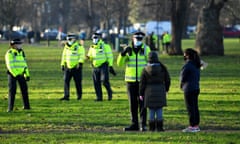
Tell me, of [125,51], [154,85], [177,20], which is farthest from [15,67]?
[177,20]

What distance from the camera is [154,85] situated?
1279cm

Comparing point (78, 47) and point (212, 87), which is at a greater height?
point (78, 47)

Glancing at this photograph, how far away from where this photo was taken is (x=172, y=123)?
14.8 m

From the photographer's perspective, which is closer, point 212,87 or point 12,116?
point 12,116

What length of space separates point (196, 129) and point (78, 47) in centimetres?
759

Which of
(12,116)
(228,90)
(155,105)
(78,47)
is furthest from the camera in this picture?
(228,90)

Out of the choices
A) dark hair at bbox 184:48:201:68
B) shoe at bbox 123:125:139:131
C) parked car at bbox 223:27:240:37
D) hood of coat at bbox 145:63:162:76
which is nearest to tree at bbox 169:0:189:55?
dark hair at bbox 184:48:201:68

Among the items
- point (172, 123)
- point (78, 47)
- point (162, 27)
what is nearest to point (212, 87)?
point (78, 47)

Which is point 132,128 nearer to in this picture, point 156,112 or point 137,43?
point 156,112

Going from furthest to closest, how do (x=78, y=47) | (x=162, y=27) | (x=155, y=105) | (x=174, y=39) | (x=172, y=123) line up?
(x=162, y=27) → (x=174, y=39) → (x=78, y=47) → (x=172, y=123) → (x=155, y=105)

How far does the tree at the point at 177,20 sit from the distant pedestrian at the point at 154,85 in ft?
108

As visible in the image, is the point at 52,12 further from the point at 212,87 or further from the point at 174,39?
the point at 212,87

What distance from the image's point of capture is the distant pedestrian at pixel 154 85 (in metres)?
12.7

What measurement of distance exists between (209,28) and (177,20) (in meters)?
3.18
